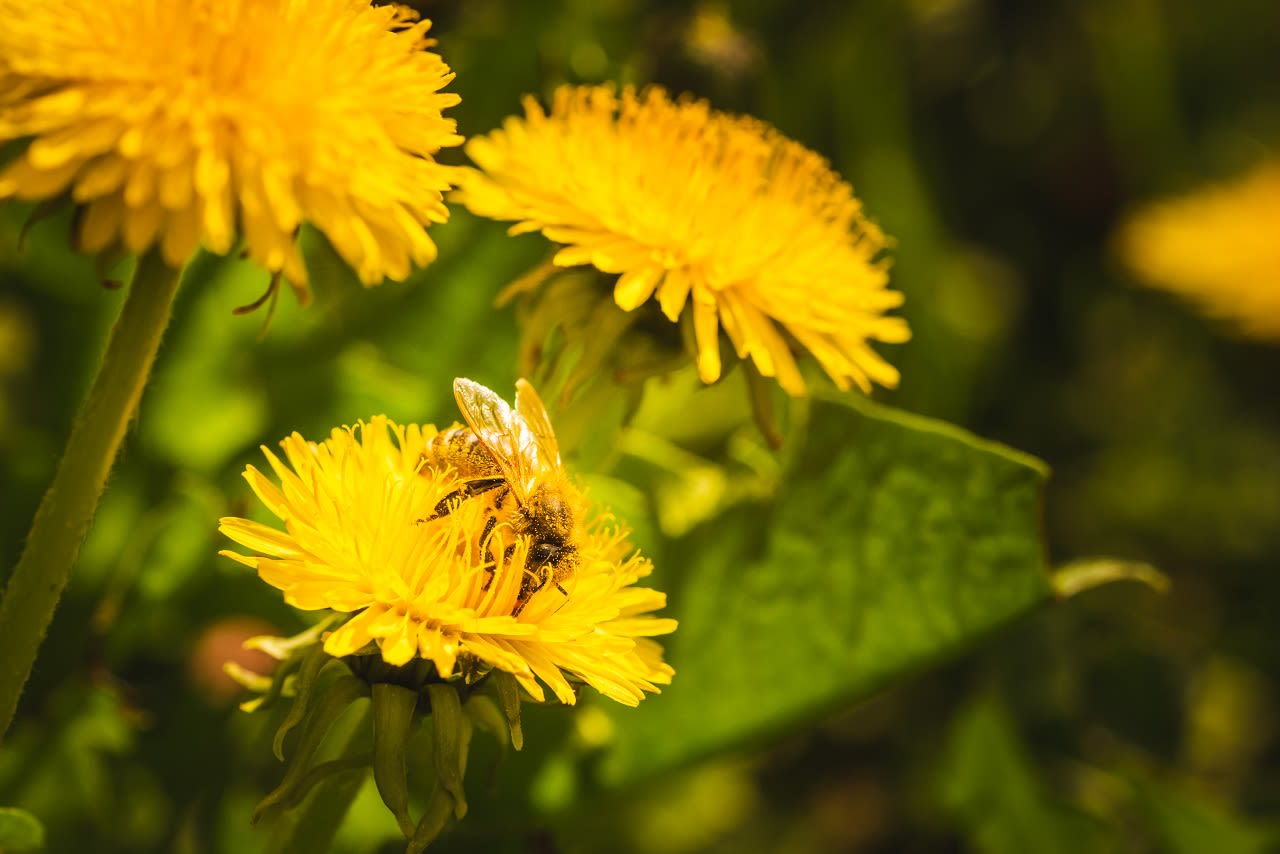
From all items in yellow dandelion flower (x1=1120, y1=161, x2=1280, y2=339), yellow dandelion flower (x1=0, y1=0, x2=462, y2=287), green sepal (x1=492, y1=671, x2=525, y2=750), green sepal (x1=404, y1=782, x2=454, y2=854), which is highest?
yellow dandelion flower (x1=1120, y1=161, x2=1280, y2=339)

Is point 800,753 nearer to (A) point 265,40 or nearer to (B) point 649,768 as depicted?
(B) point 649,768

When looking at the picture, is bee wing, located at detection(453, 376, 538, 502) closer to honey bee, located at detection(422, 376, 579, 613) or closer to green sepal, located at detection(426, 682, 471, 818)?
honey bee, located at detection(422, 376, 579, 613)

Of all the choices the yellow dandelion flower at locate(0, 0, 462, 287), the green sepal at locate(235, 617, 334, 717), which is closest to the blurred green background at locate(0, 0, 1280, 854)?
the green sepal at locate(235, 617, 334, 717)

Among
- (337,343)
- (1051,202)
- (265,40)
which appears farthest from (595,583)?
(1051,202)

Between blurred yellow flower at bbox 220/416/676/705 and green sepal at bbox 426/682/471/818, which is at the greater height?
blurred yellow flower at bbox 220/416/676/705

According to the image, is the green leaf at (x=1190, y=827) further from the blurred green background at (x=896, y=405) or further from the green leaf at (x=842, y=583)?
the green leaf at (x=842, y=583)

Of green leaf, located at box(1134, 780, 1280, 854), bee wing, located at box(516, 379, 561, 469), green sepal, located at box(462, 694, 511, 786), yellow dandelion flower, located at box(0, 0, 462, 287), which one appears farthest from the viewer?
green leaf, located at box(1134, 780, 1280, 854)
